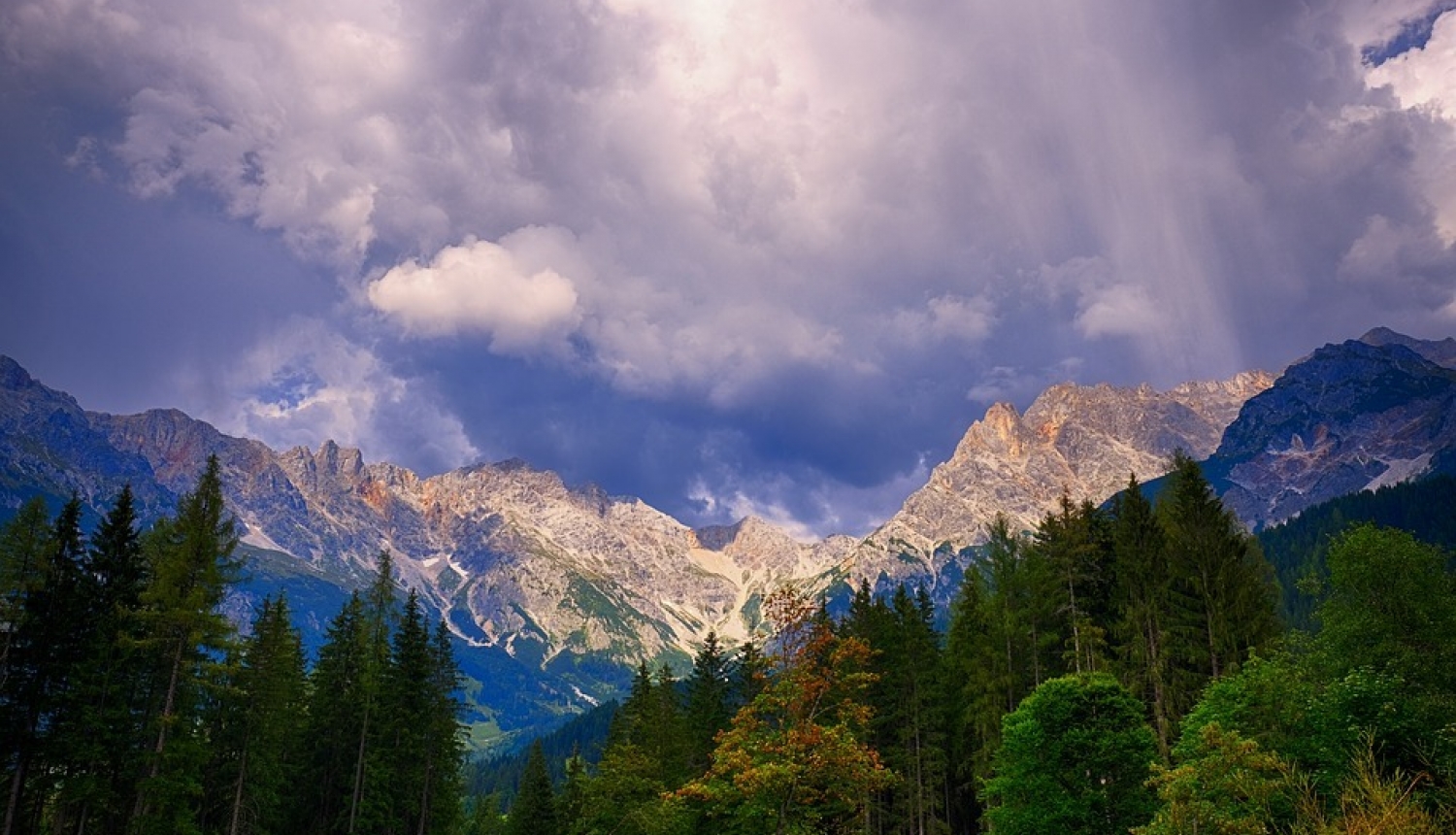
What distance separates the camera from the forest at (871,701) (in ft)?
68.6

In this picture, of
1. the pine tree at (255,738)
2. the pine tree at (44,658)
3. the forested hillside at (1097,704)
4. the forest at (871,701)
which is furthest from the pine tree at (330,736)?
the pine tree at (44,658)

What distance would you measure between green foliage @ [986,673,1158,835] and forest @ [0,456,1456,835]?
9 cm

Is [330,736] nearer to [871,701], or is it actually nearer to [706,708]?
[706,708]

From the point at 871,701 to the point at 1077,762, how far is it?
18.1 meters

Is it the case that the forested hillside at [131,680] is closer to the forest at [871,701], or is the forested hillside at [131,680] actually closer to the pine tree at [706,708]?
the forest at [871,701]

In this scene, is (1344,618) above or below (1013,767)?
above

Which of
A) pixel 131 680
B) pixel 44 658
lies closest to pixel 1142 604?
pixel 131 680

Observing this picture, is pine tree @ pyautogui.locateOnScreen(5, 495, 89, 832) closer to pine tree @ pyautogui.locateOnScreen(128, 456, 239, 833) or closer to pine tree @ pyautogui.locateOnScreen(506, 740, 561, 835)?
pine tree @ pyautogui.locateOnScreen(128, 456, 239, 833)

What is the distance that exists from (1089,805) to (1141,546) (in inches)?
626

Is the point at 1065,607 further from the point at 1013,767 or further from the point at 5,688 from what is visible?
the point at 5,688

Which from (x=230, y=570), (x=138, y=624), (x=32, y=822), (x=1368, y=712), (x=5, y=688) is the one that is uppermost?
(x=230, y=570)

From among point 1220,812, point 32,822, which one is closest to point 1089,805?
point 1220,812

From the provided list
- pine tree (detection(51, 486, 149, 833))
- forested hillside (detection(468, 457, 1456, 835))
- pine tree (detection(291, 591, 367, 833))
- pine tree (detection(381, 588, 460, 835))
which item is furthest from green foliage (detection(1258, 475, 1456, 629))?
pine tree (detection(51, 486, 149, 833))

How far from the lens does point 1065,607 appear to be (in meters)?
43.2
